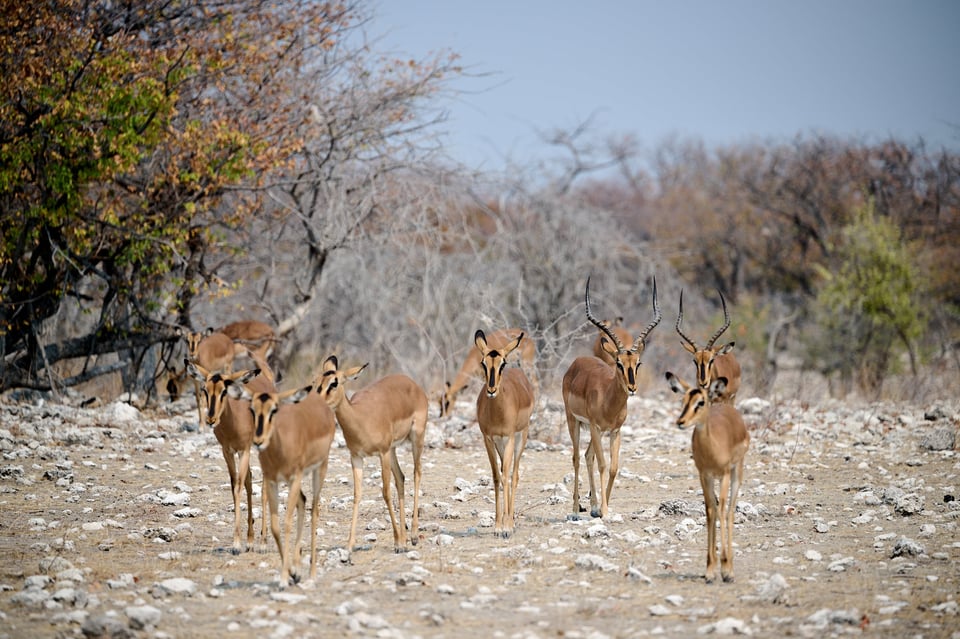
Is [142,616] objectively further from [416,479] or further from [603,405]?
[603,405]

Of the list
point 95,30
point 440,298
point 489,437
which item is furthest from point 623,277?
point 489,437

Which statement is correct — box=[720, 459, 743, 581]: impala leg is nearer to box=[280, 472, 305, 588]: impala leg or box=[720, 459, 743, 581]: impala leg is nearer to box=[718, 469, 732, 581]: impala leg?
box=[718, 469, 732, 581]: impala leg

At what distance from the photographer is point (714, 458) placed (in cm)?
724

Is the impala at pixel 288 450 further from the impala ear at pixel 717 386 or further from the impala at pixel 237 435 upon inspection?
the impala ear at pixel 717 386

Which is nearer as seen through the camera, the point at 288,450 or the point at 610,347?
the point at 288,450

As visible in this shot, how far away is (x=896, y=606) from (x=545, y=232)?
1612cm

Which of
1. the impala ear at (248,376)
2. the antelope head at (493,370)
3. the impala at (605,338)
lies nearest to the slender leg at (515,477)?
the antelope head at (493,370)

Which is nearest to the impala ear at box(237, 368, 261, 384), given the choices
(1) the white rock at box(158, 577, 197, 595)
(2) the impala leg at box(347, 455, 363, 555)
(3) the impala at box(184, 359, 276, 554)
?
(3) the impala at box(184, 359, 276, 554)

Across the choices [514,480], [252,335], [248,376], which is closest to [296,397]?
[248,376]

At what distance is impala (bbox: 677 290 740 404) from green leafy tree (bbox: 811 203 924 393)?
7.65 metres

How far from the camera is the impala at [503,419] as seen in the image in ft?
28.5

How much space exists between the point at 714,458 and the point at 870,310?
14.8 m

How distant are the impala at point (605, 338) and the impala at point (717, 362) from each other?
860mm

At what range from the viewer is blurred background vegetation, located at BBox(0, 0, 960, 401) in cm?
1267
